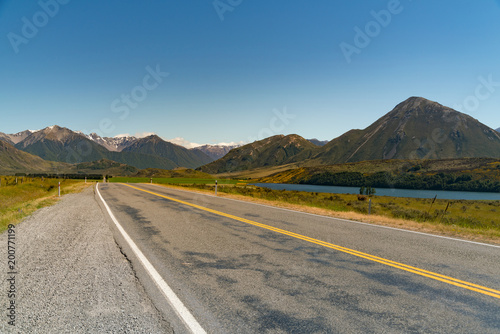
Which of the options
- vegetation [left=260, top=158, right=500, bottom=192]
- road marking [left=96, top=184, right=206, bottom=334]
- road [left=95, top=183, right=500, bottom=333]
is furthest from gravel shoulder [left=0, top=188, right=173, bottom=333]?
vegetation [left=260, top=158, right=500, bottom=192]

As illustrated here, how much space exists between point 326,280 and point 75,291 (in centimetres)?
428

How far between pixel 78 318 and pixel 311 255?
4.70 metres

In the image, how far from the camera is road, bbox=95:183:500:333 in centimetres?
353

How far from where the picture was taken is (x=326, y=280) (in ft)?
16.1

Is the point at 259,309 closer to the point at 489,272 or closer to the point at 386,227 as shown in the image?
the point at 489,272

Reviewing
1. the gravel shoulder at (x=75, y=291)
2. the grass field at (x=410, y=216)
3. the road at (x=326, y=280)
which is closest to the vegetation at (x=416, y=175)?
the grass field at (x=410, y=216)

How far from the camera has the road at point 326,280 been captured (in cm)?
353

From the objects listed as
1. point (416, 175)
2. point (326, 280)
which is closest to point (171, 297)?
point (326, 280)

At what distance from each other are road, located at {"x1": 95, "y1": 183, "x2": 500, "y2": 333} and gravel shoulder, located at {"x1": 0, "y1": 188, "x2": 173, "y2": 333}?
0.36 m

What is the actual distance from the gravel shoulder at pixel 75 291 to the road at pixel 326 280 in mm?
356

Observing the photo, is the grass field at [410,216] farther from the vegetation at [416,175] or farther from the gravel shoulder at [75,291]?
the vegetation at [416,175]

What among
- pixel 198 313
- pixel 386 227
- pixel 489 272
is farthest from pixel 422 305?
pixel 386 227

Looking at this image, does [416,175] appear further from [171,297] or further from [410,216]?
[171,297]

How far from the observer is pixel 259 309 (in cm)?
383
